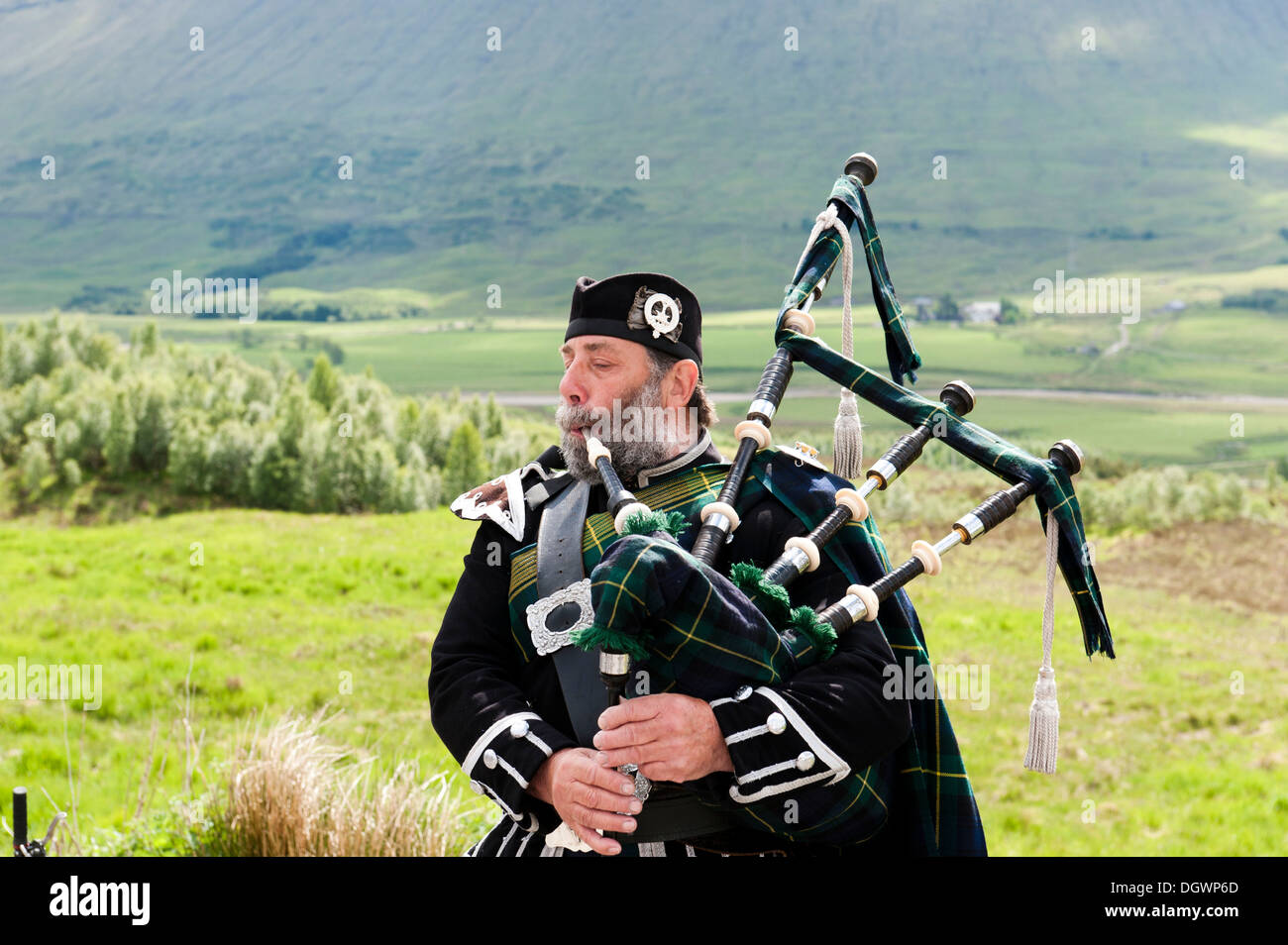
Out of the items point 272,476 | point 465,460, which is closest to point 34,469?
point 272,476

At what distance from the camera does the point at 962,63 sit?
2926 inches

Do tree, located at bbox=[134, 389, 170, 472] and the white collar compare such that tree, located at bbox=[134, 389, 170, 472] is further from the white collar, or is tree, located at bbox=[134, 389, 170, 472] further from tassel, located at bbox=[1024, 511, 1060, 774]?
tassel, located at bbox=[1024, 511, 1060, 774]

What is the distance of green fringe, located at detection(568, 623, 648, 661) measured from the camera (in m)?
2.27

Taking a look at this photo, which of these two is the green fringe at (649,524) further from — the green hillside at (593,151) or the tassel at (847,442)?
the green hillside at (593,151)

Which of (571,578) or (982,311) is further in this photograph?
(982,311)

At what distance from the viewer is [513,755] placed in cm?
263

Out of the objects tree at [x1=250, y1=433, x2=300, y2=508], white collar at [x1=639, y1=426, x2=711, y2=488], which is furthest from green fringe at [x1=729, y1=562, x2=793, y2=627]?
tree at [x1=250, y1=433, x2=300, y2=508]

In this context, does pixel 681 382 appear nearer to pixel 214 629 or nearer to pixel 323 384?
pixel 214 629

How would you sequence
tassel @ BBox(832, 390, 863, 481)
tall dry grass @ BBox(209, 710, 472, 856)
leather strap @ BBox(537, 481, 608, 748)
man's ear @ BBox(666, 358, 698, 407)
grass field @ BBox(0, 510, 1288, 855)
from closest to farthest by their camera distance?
leather strap @ BBox(537, 481, 608, 748) → man's ear @ BBox(666, 358, 698, 407) → tassel @ BBox(832, 390, 863, 481) → tall dry grass @ BBox(209, 710, 472, 856) → grass field @ BBox(0, 510, 1288, 855)

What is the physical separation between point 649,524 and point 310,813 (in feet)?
10.2

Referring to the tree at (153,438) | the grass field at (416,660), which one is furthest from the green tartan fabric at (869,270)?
the tree at (153,438)

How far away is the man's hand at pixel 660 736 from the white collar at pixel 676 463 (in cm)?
67

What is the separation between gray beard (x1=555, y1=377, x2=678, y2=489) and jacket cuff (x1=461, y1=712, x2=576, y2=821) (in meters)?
0.62
